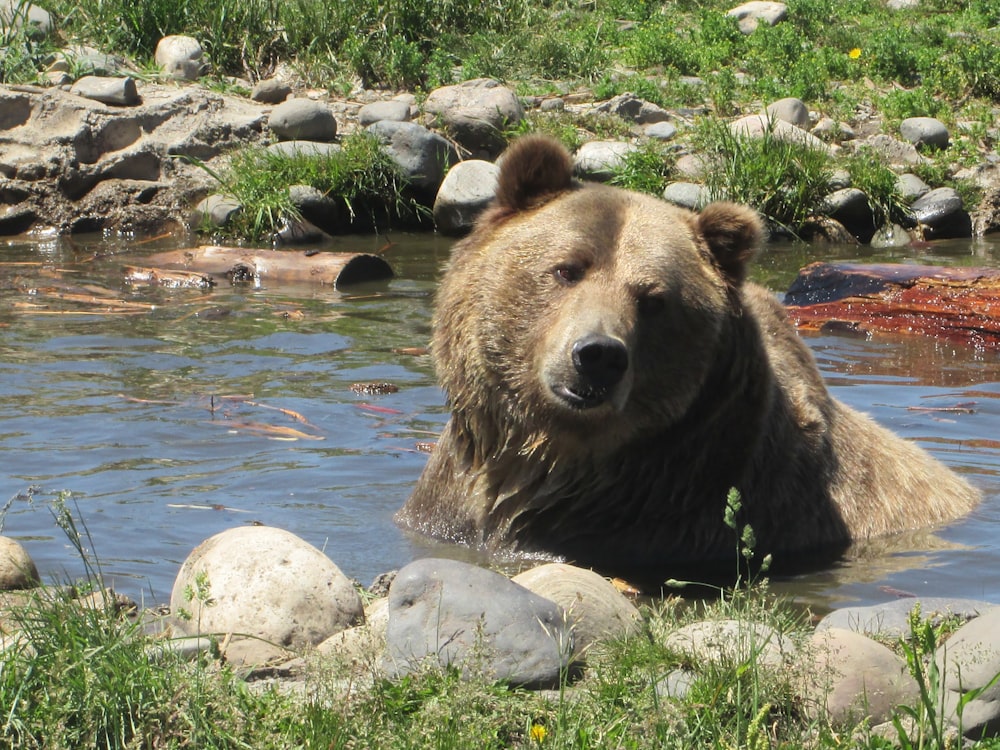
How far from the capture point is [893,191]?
13852 millimetres

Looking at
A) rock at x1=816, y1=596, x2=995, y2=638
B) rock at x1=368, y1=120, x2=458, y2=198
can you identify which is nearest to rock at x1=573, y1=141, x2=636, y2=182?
rock at x1=368, y1=120, x2=458, y2=198

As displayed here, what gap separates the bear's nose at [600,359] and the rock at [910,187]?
1014 cm

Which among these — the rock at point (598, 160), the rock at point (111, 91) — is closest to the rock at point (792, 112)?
the rock at point (598, 160)

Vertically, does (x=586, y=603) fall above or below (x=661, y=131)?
below

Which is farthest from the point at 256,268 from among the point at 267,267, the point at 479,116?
the point at 479,116

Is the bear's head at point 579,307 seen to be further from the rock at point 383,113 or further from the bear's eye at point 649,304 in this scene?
the rock at point 383,113

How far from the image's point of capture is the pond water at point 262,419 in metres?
5.11

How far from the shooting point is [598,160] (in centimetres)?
1402

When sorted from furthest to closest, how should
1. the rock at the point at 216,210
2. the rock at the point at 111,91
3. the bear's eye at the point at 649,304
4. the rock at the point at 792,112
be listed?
the rock at the point at 792,112, the rock at the point at 111,91, the rock at the point at 216,210, the bear's eye at the point at 649,304

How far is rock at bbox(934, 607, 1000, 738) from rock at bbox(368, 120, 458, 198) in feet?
35.0

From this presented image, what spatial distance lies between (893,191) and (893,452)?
28.2 ft

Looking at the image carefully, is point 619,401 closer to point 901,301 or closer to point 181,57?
point 901,301

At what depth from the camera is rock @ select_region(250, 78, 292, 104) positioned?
50.9ft

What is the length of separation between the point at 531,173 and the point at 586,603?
2.00m
